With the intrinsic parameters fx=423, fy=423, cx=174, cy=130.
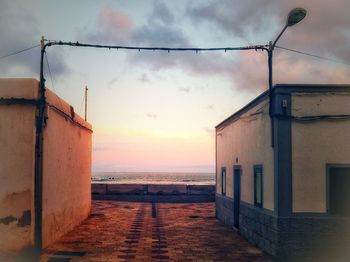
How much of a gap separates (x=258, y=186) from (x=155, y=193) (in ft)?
56.0

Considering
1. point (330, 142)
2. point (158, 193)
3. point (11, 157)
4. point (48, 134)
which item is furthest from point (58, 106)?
point (158, 193)

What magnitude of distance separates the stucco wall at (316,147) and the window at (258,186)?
5.59ft

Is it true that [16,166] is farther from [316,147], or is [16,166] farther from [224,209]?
[224,209]

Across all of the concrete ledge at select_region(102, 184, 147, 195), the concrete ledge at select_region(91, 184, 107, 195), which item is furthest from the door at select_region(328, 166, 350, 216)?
the concrete ledge at select_region(91, 184, 107, 195)

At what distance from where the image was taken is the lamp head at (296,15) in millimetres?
9164

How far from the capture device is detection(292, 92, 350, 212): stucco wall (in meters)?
10.4

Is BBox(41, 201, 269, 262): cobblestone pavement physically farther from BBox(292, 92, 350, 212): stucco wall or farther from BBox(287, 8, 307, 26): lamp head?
BBox(287, 8, 307, 26): lamp head

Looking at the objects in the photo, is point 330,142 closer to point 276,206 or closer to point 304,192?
point 304,192

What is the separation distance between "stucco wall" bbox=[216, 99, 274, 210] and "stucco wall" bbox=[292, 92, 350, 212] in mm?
755

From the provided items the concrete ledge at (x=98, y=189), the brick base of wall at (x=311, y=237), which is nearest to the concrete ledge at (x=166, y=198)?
the concrete ledge at (x=98, y=189)

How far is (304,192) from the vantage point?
34.3 feet

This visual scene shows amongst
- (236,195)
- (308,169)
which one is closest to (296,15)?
(308,169)

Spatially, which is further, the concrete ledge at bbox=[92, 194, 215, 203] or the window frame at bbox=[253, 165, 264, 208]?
the concrete ledge at bbox=[92, 194, 215, 203]

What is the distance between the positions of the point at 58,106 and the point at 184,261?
18.9 feet
